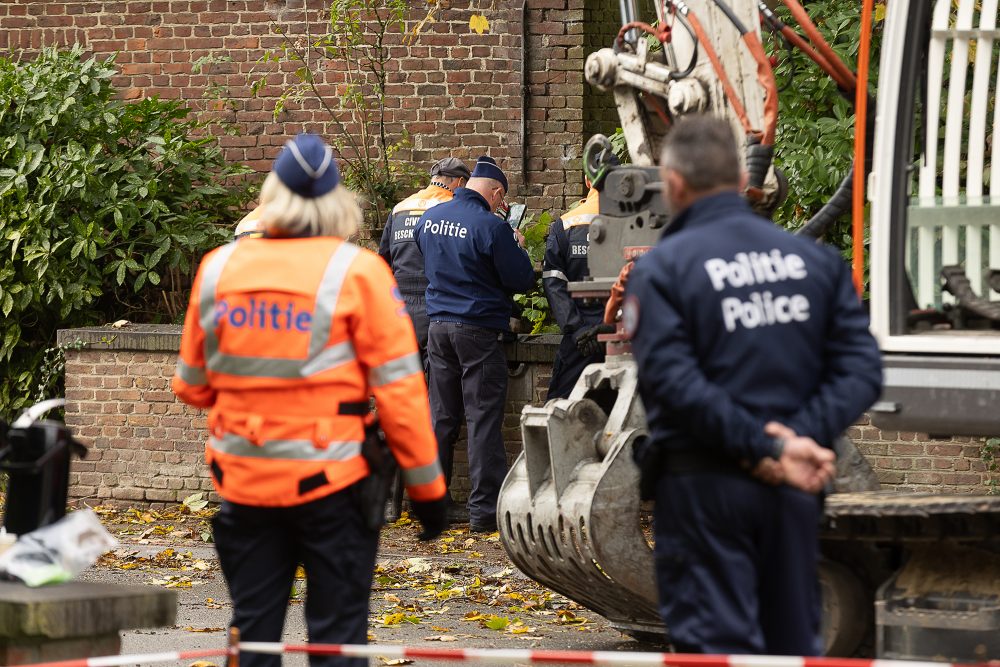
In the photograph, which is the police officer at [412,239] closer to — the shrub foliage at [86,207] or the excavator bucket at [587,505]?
the shrub foliage at [86,207]

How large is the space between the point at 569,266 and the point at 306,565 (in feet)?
18.3

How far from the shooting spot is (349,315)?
4652 mm

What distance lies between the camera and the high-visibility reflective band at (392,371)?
15.3 ft

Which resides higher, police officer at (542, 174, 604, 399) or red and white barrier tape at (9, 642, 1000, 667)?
police officer at (542, 174, 604, 399)

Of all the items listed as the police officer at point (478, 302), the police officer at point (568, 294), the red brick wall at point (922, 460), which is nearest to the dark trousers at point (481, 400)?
the police officer at point (478, 302)

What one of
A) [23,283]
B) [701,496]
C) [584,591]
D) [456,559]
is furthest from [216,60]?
[701,496]

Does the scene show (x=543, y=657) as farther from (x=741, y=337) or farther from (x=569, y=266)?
(x=569, y=266)

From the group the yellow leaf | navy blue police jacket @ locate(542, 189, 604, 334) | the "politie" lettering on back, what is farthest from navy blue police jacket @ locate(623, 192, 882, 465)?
the yellow leaf

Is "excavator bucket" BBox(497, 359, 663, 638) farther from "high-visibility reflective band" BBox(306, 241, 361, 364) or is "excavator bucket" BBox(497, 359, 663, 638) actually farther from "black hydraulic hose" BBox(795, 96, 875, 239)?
"high-visibility reflective band" BBox(306, 241, 361, 364)

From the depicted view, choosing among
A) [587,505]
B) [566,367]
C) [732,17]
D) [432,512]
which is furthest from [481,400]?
[432,512]

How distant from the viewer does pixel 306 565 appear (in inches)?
186

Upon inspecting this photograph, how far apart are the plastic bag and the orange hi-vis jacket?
0.48m

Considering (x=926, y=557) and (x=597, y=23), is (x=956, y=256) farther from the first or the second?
(x=597, y=23)

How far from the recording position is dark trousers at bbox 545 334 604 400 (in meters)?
10.0
